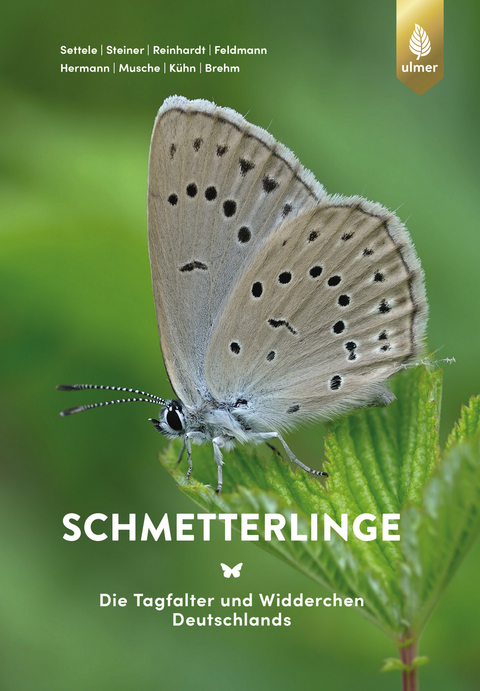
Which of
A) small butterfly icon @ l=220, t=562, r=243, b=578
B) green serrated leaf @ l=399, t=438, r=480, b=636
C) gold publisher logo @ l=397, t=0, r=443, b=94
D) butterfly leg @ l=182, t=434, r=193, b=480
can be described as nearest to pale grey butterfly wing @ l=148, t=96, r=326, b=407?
butterfly leg @ l=182, t=434, r=193, b=480

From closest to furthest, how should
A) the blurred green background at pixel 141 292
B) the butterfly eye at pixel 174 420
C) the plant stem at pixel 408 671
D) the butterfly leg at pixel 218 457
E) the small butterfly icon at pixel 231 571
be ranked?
the plant stem at pixel 408 671
the butterfly leg at pixel 218 457
the butterfly eye at pixel 174 420
the blurred green background at pixel 141 292
the small butterfly icon at pixel 231 571

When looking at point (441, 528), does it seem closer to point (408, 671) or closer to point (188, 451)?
point (408, 671)

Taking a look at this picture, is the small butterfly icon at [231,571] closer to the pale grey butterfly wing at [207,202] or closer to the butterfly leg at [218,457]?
the butterfly leg at [218,457]

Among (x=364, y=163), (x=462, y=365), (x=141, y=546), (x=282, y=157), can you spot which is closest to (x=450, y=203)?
(x=364, y=163)

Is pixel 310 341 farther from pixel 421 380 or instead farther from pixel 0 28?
pixel 0 28

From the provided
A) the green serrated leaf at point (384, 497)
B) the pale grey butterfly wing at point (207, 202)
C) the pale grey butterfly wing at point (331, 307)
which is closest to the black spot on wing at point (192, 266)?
the pale grey butterfly wing at point (207, 202)

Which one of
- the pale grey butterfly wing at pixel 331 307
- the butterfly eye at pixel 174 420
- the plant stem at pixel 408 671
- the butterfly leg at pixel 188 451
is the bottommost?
the plant stem at pixel 408 671
